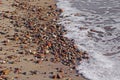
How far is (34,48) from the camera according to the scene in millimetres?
10055

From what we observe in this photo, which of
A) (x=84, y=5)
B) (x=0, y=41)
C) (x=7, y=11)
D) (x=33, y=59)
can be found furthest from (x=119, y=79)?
(x=84, y=5)

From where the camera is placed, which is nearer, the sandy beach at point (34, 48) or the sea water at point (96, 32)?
the sandy beach at point (34, 48)

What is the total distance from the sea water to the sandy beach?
1.27 ft

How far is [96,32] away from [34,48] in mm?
3001

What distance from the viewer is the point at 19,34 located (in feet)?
36.4

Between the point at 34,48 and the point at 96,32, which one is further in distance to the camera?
the point at 96,32

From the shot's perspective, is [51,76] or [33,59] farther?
[33,59]

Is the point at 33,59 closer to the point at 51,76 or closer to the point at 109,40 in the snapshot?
the point at 51,76

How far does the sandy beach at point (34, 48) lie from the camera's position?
8539 mm

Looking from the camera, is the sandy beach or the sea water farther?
the sea water

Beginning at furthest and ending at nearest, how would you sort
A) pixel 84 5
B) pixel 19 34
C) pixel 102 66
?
pixel 84 5 < pixel 19 34 < pixel 102 66

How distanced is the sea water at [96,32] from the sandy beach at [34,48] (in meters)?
0.39

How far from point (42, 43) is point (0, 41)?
1.41 meters

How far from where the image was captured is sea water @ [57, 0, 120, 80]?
8.96 metres
